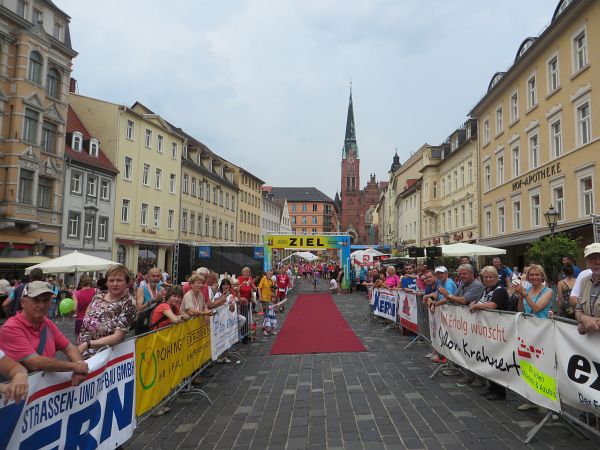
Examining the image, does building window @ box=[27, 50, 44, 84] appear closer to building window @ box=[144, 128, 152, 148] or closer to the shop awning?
the shop awning

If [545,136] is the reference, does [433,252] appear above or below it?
below

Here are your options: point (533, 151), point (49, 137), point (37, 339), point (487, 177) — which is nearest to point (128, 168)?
point (49, 137)

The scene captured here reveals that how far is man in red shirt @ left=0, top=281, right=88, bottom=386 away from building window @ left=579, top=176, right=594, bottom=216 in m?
22.1

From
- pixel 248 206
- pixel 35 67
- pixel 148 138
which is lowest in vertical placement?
pixel 248 206

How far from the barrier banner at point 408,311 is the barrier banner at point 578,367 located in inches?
257

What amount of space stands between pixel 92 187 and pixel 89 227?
9.44 ft

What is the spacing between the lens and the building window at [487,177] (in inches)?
1252

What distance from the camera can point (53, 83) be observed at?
90.0ft

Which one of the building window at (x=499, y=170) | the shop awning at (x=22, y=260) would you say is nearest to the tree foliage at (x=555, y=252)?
the building window at (x=499, y=170)

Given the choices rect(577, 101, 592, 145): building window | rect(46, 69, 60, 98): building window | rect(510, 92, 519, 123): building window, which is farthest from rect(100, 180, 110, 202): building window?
rect(577, 101, 592, 145): building window

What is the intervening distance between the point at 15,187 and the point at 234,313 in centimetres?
1972

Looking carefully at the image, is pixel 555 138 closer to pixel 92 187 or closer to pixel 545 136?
pixel 545 136

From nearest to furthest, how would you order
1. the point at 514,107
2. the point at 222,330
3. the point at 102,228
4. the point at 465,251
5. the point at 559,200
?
the point at 222,330 → the point at 465,251 → the point at 559,200 → the point at 514,107 → the point at 102,228

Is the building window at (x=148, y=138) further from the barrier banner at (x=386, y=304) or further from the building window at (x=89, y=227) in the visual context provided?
the barrier banner at (x=386, y=304)
